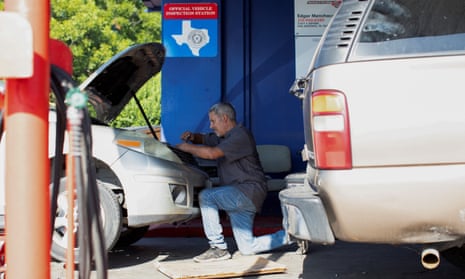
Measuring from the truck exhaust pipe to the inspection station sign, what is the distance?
19.1 ft

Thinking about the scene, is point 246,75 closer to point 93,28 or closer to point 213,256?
point 213,256

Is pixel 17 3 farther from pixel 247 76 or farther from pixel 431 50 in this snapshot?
pixel 247 76

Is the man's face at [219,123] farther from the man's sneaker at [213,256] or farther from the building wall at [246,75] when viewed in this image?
the building wall at [246,75]

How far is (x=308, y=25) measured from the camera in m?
9.37

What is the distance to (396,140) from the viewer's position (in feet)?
12.3

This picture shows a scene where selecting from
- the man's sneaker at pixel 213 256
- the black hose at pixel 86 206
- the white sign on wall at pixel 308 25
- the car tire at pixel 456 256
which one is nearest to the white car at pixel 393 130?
the car tire at pixel 456 256

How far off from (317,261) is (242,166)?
1.08 metres

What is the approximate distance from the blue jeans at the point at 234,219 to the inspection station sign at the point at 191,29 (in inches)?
123

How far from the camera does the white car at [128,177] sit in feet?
19.8

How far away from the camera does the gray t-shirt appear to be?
673 cm

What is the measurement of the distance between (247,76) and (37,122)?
6.78 m

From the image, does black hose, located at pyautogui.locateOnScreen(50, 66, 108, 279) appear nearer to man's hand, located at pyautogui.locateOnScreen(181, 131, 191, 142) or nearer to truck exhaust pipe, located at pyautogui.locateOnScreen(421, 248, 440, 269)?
truck exhaust pipe, located at pyautogui.locateOnScreen(421, 248, 440, 269)

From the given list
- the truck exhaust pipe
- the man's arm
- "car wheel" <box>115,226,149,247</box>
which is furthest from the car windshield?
"car wheel" <box>115,226,149,247</box>

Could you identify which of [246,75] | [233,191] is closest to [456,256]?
[233,191]
